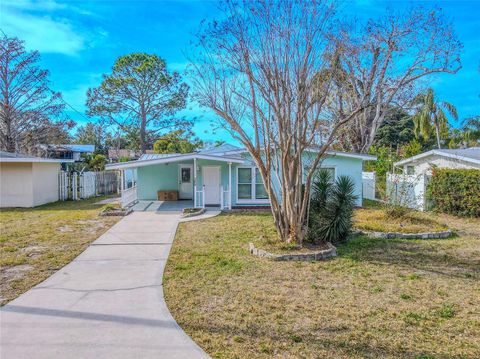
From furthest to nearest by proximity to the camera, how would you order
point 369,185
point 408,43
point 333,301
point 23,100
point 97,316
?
point 23,100, point 369,185, point 408,43, point 333,301, point 97,316

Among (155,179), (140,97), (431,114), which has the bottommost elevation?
(155,179)

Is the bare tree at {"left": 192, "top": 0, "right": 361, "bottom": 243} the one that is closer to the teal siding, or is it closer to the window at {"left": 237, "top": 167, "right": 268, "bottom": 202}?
the teal siding

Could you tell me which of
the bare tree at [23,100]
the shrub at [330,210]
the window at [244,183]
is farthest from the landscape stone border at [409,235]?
the bare tree at [23,100]

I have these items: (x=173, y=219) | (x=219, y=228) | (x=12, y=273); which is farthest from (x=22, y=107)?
(x=12, y=273)

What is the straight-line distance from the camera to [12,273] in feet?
20.4

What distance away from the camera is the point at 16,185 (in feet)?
56.1

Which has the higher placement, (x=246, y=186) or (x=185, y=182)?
(x=185, y=182)

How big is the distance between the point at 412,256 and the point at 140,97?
90.2 ft

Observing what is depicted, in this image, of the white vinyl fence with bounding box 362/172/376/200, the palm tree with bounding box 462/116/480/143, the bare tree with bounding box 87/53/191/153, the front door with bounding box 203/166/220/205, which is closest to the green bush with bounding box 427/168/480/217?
the white vinyl fence with bounding box 362/172/376/200

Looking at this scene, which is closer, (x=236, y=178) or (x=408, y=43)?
(x=408, y=43)

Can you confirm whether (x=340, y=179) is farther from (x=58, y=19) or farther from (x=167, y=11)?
(x=58, y=19)

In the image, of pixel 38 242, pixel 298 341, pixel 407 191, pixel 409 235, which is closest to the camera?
pixel 298 341

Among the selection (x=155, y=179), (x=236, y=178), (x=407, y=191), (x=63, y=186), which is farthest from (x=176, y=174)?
(x=407, y=191)

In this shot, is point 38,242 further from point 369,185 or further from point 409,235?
point 369,185
